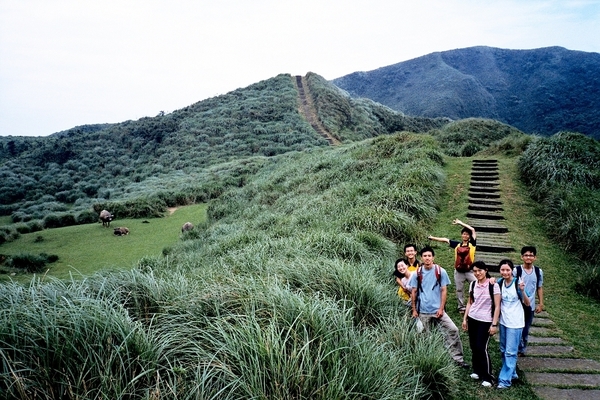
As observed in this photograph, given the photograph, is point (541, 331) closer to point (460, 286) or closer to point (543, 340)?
point (543, 340)

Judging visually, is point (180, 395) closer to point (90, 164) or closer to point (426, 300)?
point (426, 300)

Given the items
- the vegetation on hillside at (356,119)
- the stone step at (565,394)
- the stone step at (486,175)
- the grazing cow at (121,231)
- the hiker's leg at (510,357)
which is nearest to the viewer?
the stone step at (565,394)

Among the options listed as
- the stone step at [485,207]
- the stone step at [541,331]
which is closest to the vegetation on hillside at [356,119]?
the stone step at [485,207]

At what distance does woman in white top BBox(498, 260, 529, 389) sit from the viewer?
358 cm

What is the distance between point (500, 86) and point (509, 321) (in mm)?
75001

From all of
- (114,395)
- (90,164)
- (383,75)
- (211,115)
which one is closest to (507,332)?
(114,395)

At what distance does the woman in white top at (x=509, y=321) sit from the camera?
3576mm

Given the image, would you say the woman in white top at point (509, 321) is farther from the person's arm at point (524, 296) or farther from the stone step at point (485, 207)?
the stone step at point (485, 207)

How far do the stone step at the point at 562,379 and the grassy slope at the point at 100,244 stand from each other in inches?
375

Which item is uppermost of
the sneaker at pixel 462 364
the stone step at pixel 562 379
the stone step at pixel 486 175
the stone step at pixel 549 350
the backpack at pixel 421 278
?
the backpack at pixel 421 278

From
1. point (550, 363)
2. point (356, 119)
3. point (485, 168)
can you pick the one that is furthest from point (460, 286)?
point (356, 119)

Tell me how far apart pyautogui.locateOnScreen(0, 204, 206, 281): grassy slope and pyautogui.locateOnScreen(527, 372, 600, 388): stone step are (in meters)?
9.51

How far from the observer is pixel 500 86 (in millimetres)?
65875

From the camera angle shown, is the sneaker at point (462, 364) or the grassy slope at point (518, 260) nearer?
the sneaker at point (462, 364)
